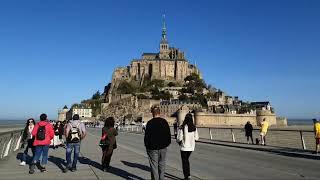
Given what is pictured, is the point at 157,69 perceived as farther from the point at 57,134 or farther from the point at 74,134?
the point at 74,134

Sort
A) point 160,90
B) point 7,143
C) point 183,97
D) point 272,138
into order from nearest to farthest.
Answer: point 7,143
point 272,138
point 183,97
point 160,90

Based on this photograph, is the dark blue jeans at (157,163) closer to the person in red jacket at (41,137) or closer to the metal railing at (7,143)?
the person in red jacket at (41,137)

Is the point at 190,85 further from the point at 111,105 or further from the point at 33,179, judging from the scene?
the point at 33,179

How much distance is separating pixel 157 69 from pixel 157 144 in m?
154

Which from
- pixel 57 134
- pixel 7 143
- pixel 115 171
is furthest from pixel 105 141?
pixel 57 134

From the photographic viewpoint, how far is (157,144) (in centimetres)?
914

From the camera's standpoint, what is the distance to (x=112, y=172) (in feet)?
39.5

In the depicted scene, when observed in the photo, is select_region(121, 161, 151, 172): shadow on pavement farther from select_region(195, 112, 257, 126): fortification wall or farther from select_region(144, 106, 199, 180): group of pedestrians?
select_region(195, 112, 257, 126): fortification wall

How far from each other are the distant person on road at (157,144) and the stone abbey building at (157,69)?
151855mm

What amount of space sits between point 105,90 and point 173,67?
3693cm

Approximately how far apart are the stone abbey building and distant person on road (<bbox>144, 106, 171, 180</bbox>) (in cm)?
15185

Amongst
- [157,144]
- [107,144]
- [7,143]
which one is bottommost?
[7,143]

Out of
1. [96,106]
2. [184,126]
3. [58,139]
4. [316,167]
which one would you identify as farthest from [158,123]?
[96,106]

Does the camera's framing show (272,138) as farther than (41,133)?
Yes
